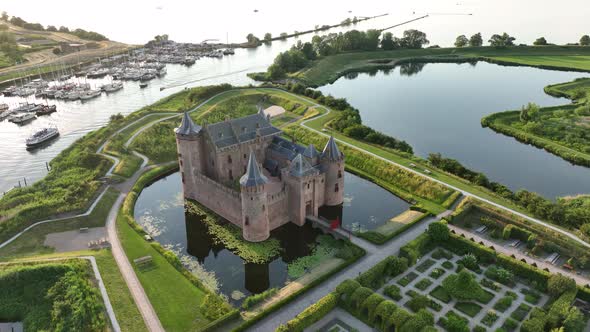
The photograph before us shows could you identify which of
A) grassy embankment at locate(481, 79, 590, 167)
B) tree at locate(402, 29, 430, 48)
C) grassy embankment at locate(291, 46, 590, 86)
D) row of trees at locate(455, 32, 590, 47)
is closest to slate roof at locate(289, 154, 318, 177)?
grassy embankment at locate(481, 79, 590, 167)

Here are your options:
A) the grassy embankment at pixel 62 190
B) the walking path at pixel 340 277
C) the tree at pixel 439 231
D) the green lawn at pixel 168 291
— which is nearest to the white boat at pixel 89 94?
the grassy embankment at pixel 62 190

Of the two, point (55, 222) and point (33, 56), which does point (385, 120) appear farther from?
point (33, 56)

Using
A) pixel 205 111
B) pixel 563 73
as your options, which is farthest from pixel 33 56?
pixel 563 73

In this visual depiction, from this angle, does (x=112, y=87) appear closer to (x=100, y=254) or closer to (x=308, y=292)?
(x=100, y=254)

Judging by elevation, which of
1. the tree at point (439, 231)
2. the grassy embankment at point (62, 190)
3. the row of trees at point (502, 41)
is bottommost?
the tree at point (439, 231)

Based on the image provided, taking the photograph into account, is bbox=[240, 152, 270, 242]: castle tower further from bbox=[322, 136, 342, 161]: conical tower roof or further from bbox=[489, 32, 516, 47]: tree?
bbox=[489, 32, 516, 47]: tree

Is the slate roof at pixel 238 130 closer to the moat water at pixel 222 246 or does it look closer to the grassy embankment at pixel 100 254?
the moat water at pixel 222 246
